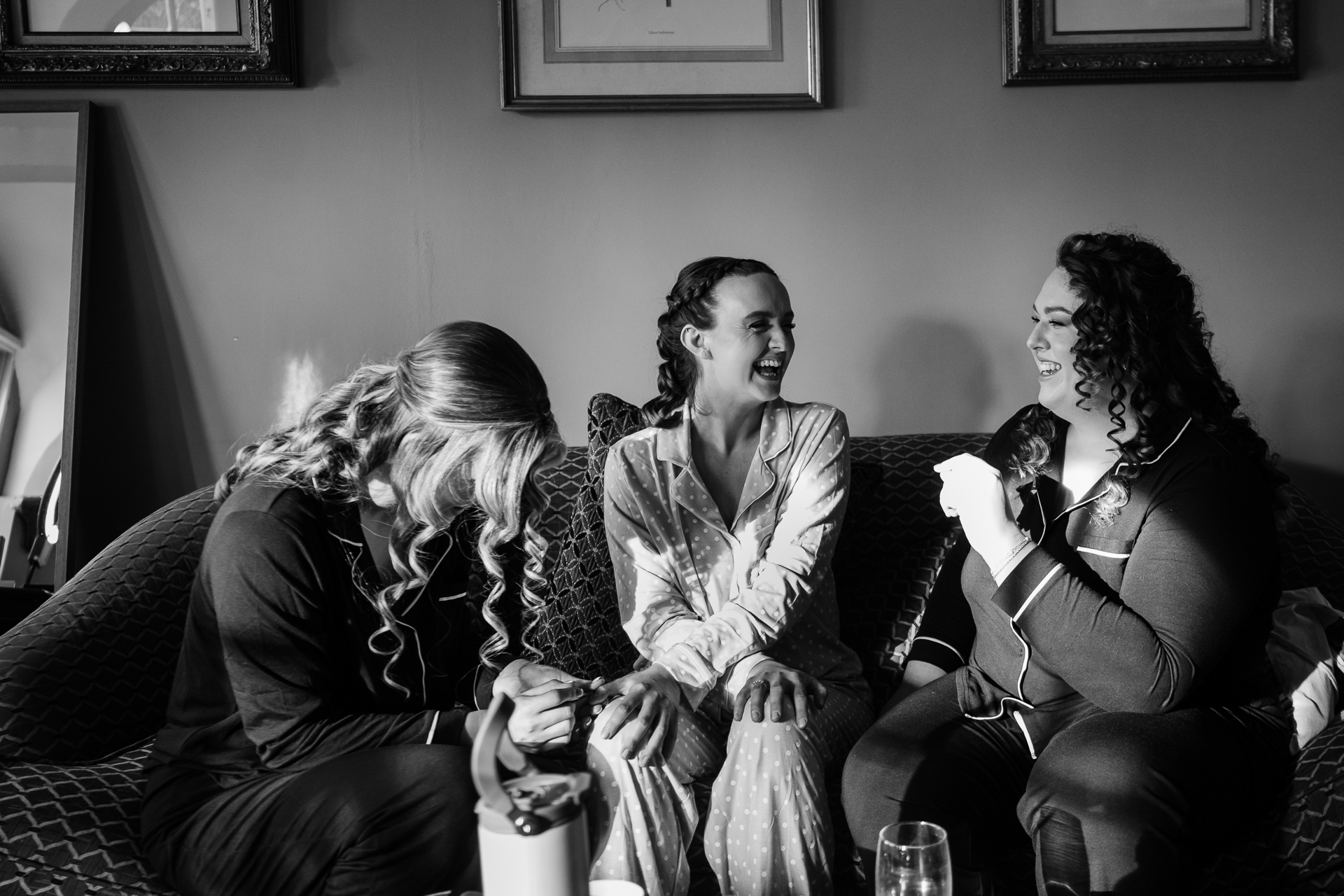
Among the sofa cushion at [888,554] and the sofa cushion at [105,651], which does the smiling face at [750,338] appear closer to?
the sofa cushion at [888,554]

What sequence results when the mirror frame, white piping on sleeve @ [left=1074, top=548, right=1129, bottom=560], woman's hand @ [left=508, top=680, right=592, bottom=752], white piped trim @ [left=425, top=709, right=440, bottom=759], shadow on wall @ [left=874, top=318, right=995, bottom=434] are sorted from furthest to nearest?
shadow on wall @ [left=874, top=318, right=995, bottom=434], the mirror frame, white piping on sleeve @ [left=1074, top=548, right=1129, bottom=560], white piped trim @ [left=425, top=709, right=440, bottom=759], woman's hand @ [left=508, top=680, right=592, bottom=752]

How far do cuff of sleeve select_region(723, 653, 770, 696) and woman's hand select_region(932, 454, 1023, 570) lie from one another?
43cm

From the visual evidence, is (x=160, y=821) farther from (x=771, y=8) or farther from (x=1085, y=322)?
(x=771, y=8)

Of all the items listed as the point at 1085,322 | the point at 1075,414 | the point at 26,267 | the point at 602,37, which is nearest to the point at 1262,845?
the point at 1075,414

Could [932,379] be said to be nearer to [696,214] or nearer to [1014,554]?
[696,214]

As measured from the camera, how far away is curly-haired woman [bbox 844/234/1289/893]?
1.55 metres

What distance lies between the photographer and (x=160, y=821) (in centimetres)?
152

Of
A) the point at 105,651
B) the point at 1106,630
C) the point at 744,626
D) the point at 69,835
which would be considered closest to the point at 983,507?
the point at 1106,630

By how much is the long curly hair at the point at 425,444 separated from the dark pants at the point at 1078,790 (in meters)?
0.71

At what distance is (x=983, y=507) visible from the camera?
5.42 ft

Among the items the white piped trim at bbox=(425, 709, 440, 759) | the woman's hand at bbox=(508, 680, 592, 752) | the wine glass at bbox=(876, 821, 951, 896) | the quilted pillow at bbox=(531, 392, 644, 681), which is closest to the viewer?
the wine glass at bbox=(876, 821, 951, 896)

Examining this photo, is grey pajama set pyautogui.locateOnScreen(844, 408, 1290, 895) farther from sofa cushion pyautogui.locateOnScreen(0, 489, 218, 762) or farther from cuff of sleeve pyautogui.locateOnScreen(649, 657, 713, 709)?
sofa cushion pyautogui.locateOnScreen(0, 489, 218, 762)

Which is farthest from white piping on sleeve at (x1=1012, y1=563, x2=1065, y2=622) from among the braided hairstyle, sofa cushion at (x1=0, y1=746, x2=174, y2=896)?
sofa cushion at (x1=0, y1=746, x2=174, y2=896)

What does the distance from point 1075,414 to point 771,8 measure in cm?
123
